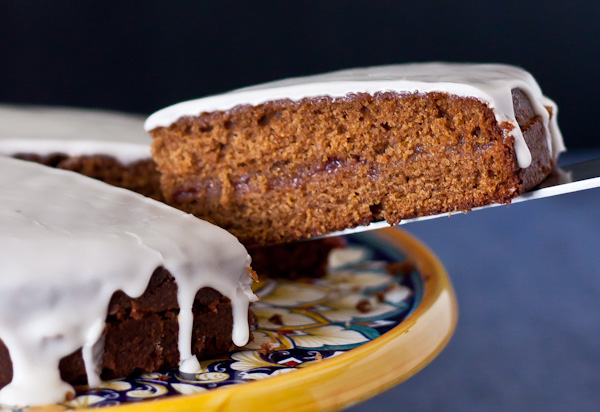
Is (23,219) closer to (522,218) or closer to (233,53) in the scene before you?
(522,218)

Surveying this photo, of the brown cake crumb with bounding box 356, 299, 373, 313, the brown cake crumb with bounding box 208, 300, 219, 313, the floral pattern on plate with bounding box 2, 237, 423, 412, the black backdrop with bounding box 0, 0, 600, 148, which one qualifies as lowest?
the brown cake crumb with bounding box 356, 299, 373, 313

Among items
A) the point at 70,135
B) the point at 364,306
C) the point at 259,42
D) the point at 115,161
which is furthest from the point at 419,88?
the point at 259,42

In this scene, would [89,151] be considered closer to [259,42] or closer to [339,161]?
[339,161]

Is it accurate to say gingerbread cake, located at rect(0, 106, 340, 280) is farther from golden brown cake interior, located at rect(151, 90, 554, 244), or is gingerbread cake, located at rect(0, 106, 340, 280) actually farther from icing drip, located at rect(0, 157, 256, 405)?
icing drip, located at rect(0, 157, 256, 405)

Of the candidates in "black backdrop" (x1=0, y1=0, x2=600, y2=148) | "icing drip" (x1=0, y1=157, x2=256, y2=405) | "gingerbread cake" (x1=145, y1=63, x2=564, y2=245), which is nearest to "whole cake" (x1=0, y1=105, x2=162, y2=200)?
"gingerbread cake" (x1=145, y1=63, x2=564, y2=245)

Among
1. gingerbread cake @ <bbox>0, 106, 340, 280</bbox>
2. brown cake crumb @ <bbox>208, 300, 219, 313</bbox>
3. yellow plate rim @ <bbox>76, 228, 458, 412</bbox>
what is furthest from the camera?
gingerbread cake @ <bbox>0, 106, 340, 280</bbox>

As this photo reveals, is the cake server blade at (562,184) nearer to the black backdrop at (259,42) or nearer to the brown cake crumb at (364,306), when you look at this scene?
the brown cake crumb at (364,306)
